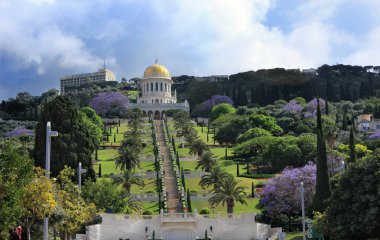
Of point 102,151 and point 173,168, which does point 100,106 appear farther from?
point 173,168

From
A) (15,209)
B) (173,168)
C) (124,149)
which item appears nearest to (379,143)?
(173,168)

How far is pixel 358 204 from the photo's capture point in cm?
3562

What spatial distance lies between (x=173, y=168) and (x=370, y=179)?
44.7 m

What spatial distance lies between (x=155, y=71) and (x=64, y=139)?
95.2m

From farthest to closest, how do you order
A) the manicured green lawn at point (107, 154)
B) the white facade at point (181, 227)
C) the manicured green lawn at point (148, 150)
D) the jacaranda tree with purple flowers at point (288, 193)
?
the manicured green lawn at point (148, 150) < the manicured green lawn at point (107, 154) < the jacaranda tree with purple flowers at point (288, 193) < the white facade at point (181, 227)

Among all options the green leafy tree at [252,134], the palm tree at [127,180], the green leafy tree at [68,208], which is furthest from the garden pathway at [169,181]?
the green leafy tree at [68,208]

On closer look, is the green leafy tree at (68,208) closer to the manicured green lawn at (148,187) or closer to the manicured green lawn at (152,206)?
the manicured green lawn at (152,206)

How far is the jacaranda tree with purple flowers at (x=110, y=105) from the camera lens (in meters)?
139

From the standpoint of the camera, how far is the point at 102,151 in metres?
92.9

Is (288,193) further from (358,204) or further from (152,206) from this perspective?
(358,204)

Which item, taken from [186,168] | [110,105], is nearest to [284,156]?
[186,168]

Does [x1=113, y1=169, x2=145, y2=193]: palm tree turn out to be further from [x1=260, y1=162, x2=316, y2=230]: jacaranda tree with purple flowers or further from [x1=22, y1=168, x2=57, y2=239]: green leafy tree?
[x1=22, y1=168, x2=57, y2=239]: green leafy tree

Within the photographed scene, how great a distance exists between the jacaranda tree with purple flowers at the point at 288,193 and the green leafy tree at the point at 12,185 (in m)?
28.7

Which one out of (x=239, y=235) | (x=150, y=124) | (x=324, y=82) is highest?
(x=324, y=82)
